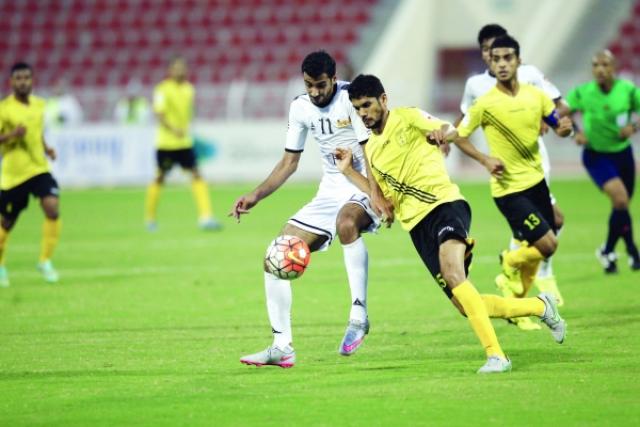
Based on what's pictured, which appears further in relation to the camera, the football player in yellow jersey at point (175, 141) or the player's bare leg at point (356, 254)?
A: the football player in yellow jersey at point (175, 141)

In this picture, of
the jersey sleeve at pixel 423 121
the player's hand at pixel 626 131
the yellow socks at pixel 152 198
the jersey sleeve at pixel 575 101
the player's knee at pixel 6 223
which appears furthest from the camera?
the yellow socks at pixel 152 198

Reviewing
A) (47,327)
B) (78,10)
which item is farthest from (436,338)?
(78,10)

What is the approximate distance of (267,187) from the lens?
889 cm

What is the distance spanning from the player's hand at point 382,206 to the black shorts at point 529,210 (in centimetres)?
171

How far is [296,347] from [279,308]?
96 cm

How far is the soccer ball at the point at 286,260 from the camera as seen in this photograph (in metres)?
8.31

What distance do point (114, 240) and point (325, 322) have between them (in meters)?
8.65

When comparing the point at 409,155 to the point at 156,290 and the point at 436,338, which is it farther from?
the point at 156,290

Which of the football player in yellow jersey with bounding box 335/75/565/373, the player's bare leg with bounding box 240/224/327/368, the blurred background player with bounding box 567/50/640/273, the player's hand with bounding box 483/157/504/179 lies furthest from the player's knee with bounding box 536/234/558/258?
the blurred background player with bounding box 567/50/640/273

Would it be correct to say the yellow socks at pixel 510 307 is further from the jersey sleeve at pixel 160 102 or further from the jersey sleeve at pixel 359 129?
the jersey sleeve at pixel 160 102

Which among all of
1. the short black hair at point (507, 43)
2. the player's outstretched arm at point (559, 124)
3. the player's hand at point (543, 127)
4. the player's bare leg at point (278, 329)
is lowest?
the player's bare leg at point (278, 329)

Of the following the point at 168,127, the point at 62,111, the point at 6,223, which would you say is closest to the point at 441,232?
the point at 6,223

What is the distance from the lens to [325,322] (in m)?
10.6

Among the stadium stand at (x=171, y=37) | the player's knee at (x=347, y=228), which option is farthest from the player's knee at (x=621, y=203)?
the stadium stand at (x=171, y=37)
